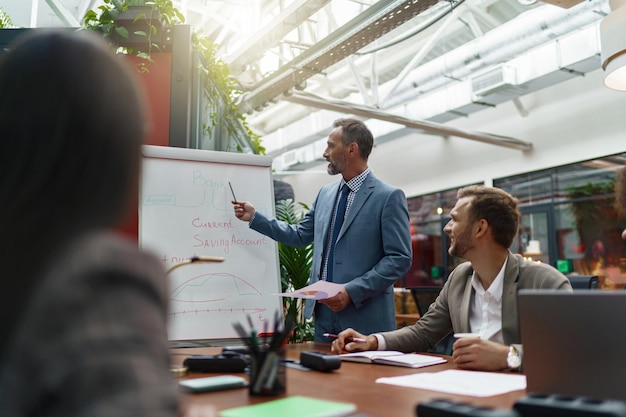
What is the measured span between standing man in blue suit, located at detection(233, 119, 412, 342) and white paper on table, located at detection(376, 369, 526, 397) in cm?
105

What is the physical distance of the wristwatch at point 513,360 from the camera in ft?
5.10

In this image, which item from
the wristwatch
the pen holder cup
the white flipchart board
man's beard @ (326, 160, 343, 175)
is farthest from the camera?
man's beard @ (326, 160, 343, 175)

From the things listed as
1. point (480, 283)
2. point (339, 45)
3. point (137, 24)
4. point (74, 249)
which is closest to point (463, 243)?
point (480, 283)

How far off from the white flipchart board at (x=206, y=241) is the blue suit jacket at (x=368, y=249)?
0.53 feet

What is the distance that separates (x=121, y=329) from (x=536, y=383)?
962 mm

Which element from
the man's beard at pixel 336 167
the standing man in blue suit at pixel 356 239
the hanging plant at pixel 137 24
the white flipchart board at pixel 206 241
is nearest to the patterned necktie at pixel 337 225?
the standing man in blue suit at pixel 356 239

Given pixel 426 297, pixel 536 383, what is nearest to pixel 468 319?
pixel 536 383

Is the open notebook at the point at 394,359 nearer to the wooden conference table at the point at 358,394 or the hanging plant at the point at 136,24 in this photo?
the wooden conference table at the point at 358,394

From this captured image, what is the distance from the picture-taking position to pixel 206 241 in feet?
8.48

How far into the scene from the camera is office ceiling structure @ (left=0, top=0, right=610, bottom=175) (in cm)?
525

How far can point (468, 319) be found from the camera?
2.04m

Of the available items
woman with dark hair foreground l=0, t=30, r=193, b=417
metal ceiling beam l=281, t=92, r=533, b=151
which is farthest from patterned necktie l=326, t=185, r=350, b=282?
metal ceiling beam l=281, t=92, r=533, b=151

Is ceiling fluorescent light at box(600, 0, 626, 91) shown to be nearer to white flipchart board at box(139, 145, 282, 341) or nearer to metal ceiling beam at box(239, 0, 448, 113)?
white flipchart board at box(139, 145, 282, 341)

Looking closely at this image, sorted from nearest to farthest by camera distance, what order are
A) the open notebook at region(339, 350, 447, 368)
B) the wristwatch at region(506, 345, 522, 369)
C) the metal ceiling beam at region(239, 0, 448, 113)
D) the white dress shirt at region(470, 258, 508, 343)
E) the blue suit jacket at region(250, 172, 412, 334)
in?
the wristwatch at region(506, 345, 522, 369) → the open notebook at region(339, 350, 447, 368) → the white dress shirt at region(470, 258, 508, 343) → the blue suit jacket at region(250, 172, 412, 334) → the metal ceiling beam at region(239, 0, 448, 113)
